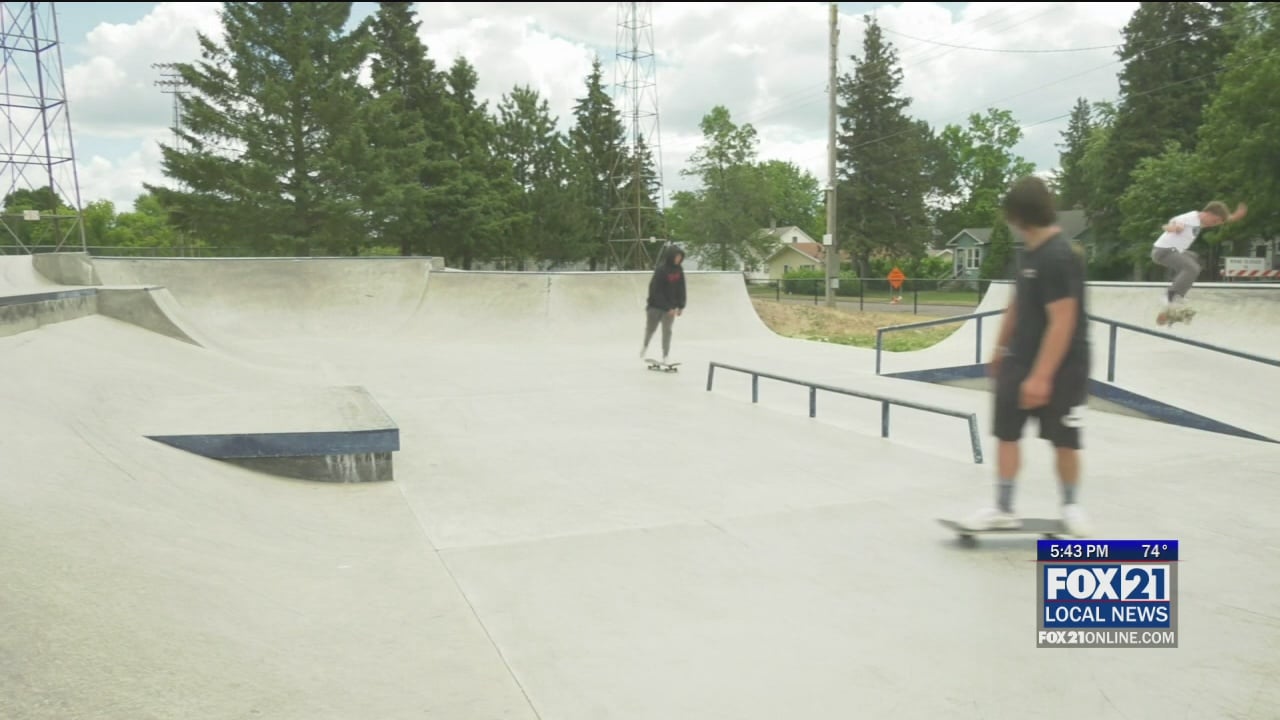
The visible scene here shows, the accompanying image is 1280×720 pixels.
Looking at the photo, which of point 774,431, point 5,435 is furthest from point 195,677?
point 774,431

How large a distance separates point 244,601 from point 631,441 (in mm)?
3822

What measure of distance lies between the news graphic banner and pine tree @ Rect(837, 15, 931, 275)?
52522mm

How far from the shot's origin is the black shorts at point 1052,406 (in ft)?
11.8

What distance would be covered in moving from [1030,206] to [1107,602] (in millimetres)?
1663

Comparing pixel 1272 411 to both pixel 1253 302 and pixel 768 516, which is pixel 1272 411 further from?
pixel 768 516

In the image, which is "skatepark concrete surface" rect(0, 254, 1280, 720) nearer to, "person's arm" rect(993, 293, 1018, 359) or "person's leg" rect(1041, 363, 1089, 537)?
"person's leg" rect(1041, 363, 1089, 537)

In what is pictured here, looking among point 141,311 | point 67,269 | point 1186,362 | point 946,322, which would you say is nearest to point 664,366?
point 946,322

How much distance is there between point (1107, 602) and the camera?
3.18m

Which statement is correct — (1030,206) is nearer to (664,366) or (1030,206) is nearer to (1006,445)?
(1006,445)

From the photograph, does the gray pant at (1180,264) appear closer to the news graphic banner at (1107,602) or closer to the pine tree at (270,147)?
the news graphic banner at (1107,602)

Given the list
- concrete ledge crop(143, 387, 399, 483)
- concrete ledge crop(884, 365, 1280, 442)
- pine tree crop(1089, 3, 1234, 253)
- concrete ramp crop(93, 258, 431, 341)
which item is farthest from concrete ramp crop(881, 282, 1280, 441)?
pine tree crop(1089, 3, 1234, 253)

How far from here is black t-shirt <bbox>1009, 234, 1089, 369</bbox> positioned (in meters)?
3.57

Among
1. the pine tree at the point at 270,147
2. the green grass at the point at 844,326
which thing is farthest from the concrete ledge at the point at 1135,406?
the pine tree at the point at 270,147

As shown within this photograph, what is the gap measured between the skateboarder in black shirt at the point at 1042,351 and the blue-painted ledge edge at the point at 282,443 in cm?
346
